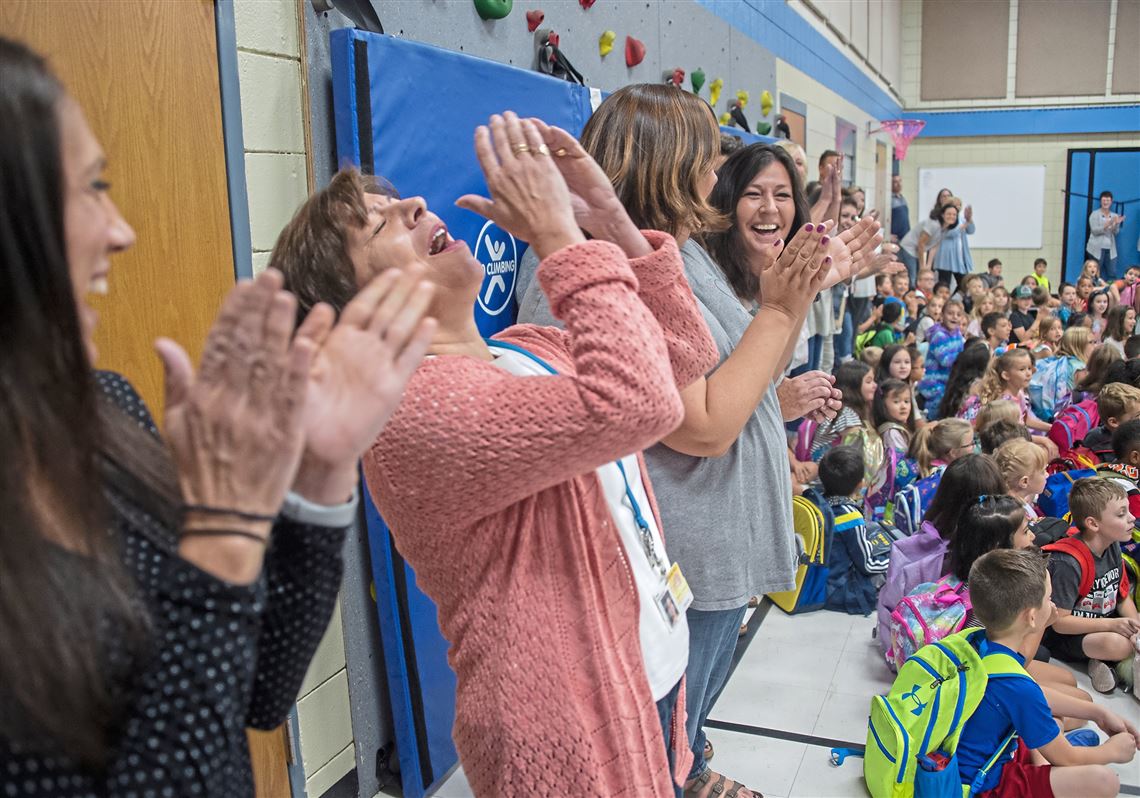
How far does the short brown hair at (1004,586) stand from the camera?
250 cm

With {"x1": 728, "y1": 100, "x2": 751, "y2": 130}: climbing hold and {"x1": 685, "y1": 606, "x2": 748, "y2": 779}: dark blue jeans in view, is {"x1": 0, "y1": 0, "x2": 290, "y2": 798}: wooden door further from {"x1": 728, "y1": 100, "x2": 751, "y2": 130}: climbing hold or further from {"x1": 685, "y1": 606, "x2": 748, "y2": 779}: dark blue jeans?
{"x1": 728, "y1": 100, "x2": 751, "y2": 130}: climbing hold

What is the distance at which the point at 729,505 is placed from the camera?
1.81 m

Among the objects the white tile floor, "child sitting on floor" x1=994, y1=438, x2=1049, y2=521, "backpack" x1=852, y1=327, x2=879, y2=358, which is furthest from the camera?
"backpack" x1=852, y1=327, x2=879, y2=358

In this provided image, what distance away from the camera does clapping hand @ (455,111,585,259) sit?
111cm

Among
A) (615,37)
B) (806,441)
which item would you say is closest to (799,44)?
(615,37)

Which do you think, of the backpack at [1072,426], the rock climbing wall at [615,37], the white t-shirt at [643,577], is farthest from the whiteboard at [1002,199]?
the white t-shirt at [643,577]

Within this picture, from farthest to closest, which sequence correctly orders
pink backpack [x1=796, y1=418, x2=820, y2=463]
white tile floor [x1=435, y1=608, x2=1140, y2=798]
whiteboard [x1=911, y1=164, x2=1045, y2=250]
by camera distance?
whiteboard [x1=911, y1=164, x2=1045, y2=250] < pink backpack [x1=796, y1=418, x2=820, y2=463] < white tile floor [x1=435, y1=608, x2=1140, y2=798]

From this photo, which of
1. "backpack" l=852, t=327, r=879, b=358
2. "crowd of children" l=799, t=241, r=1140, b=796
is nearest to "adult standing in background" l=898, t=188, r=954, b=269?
"backpack" l=852, t=327, r=879, b=358

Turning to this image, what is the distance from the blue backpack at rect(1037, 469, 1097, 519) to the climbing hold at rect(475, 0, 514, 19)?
2937 millimetres

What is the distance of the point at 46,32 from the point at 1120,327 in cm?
684

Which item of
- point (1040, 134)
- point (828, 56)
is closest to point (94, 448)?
point (828, 56)

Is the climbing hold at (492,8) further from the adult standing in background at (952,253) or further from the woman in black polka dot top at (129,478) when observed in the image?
the adult standing in background at (952,253)

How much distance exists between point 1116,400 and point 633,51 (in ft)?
8.96

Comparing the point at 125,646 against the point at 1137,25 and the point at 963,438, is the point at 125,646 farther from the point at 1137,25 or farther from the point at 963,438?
the point at 1137,25
